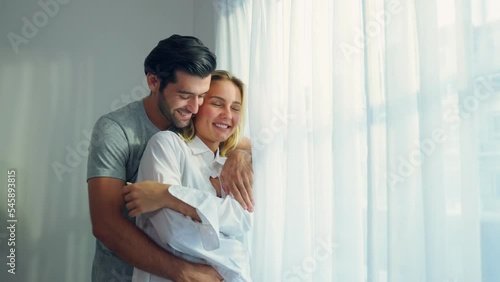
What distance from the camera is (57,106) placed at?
279 centimetres

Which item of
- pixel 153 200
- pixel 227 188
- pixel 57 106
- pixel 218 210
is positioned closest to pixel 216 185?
pixel 227 188

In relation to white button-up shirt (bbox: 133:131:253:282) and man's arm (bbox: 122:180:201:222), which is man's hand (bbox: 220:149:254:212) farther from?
man's arm (bbox: 122:180:201:222)

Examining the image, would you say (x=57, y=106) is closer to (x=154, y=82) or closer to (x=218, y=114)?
(x=154, y=82)

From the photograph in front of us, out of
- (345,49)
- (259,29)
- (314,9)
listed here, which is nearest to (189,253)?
(345,49)

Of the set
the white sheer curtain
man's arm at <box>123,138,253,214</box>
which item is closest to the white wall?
the white sheer curtain

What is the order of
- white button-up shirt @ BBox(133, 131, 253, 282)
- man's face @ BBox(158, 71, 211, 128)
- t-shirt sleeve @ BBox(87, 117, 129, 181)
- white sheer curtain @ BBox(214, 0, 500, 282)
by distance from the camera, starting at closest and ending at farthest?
white sheer curtain @ BBox(214, 0, 500, 282), white button-up shirt @ BBox(133, 131, 253, 282), t-shirt sleeve @ BBox(87, 117, 129, 181), man's face @ BBox(158, 71, 211, 128)

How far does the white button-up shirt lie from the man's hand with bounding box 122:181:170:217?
25 mm

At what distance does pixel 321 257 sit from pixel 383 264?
0.27 m

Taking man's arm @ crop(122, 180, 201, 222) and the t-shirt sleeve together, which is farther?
the t-shirt sleeve

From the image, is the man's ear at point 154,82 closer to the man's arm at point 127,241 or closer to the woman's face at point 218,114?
the woman's face at point 218,114

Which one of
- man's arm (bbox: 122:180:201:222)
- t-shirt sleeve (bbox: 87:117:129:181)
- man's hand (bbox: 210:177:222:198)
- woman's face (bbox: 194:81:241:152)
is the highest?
woman's face (bbox: 194:81:241:152)

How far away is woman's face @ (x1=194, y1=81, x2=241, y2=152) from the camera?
1711 mm

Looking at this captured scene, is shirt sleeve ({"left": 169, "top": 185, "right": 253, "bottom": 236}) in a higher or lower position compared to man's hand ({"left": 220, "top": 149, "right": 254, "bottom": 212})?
lower

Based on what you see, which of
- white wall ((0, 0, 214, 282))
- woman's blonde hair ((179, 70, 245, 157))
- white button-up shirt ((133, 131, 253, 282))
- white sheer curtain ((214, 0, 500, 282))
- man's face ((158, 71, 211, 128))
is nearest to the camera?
white sheer curtain ((214, 0, 500, 282))
